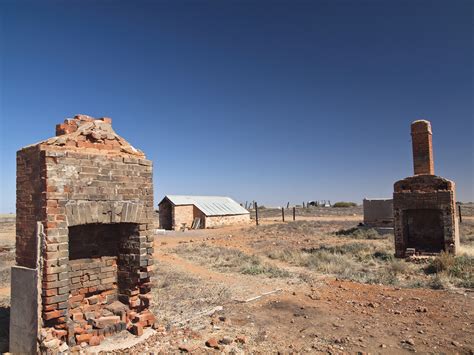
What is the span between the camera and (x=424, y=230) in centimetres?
1441

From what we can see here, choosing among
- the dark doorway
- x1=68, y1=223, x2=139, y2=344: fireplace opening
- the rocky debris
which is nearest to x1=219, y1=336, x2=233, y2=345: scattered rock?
the rocky debris

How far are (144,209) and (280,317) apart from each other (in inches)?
140

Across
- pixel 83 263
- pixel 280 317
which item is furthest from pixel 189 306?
pixel 83 263

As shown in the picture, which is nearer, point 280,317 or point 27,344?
point 27,344

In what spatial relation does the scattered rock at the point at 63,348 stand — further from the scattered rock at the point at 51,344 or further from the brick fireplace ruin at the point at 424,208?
the brick fireplace ruin at the point at 424,208

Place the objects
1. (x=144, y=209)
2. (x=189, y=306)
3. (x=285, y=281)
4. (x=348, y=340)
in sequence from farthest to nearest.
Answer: (x=285, y=281) → (x=189, y=306) → (x=144, y=209) → (x=348, y=340)

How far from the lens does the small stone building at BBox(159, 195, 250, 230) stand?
3008cm

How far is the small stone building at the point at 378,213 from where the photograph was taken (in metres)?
24.0

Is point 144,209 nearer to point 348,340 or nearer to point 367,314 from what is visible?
point 348,340

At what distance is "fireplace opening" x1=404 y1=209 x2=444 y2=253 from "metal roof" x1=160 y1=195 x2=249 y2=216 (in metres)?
19.2

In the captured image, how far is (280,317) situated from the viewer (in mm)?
7352

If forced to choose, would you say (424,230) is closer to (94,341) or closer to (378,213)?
(378,213)

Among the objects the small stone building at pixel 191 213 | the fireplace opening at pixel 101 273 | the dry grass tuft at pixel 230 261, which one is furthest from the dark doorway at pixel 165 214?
the fireplace opening at pixel 101 273

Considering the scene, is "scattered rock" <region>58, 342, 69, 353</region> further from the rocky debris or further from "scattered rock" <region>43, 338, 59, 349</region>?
the rocky debris
